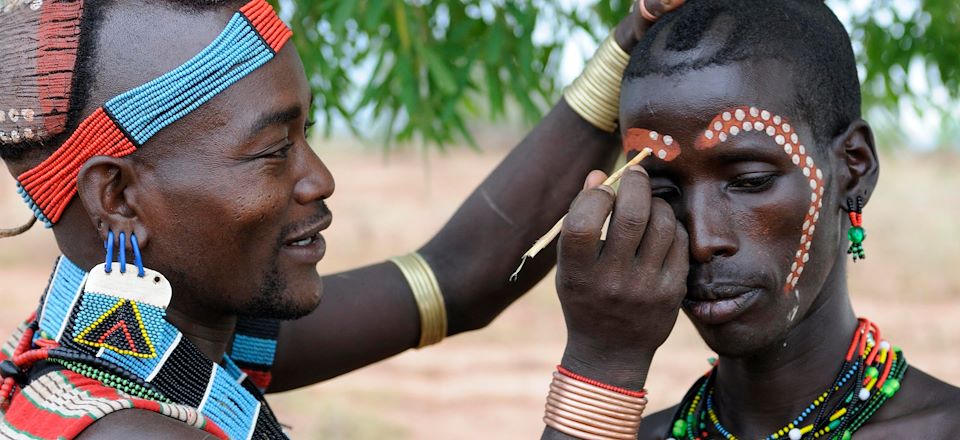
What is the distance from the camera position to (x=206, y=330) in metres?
2.75

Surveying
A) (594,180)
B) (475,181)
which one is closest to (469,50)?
(594,180)

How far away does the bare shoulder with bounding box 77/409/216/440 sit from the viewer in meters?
2.24

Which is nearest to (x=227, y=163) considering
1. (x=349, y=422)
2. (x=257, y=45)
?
(x=257, y=45)

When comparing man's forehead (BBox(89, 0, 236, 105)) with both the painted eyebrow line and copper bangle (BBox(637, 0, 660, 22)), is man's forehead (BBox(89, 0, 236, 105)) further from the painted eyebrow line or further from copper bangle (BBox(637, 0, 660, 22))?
copper bangle (BBox(637, 0, 660, 22))

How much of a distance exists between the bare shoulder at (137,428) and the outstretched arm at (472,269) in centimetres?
88

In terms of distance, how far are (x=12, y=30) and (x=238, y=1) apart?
1.60ft

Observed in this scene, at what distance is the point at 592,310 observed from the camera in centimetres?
240

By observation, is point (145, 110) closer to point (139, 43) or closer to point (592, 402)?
point (139, 43)

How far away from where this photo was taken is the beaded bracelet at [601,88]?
3061 mm

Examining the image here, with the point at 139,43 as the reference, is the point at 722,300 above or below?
above

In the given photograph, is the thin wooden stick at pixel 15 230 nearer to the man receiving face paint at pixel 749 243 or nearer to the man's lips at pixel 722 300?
the man receiving face paint at pixel 749 243

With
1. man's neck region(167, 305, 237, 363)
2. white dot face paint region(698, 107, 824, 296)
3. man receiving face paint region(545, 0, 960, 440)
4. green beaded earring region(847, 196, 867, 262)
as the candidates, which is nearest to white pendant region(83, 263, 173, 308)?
man's neck region(167, 305, 237, 363)

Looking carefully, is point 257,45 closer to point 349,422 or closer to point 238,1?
point 238,1

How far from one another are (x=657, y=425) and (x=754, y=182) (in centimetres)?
81
